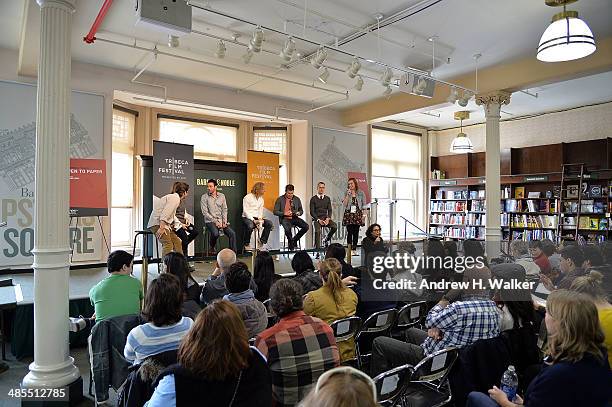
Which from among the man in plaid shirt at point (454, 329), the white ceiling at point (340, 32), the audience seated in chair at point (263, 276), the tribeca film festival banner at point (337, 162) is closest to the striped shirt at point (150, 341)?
the man in plaid shirt at point (454, 329)

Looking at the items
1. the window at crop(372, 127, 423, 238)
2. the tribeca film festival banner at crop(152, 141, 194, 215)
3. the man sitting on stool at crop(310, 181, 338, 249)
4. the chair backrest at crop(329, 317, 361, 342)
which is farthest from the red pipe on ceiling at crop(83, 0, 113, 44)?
the window at crop(372, 127, 423, 238)

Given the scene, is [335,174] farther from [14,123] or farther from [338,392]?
[338,392]

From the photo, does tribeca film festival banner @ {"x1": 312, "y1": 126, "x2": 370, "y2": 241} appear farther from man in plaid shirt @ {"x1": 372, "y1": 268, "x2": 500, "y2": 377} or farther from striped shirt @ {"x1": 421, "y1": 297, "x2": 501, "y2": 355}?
striped shirt @ {"x1": 421, "y1": 297, "x2": 501, "y2": 355}

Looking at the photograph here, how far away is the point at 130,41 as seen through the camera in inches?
241

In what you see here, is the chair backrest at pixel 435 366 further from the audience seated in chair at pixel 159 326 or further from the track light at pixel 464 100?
the track light at pixel 464 100

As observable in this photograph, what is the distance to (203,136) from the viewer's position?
923cm

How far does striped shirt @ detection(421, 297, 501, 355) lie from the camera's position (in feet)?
8.44

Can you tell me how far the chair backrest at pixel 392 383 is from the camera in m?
1.96

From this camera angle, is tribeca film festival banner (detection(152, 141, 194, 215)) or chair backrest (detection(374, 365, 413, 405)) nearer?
chair backrest (detection(374, 365, 413, 405))

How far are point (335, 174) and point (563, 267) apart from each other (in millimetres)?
6266

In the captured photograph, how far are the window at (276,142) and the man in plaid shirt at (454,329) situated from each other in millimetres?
7412

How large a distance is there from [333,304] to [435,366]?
33.2 inches

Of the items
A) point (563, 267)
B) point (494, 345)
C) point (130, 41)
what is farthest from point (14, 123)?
point (563, 267)

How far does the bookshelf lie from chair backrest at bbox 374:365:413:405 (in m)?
8.68
